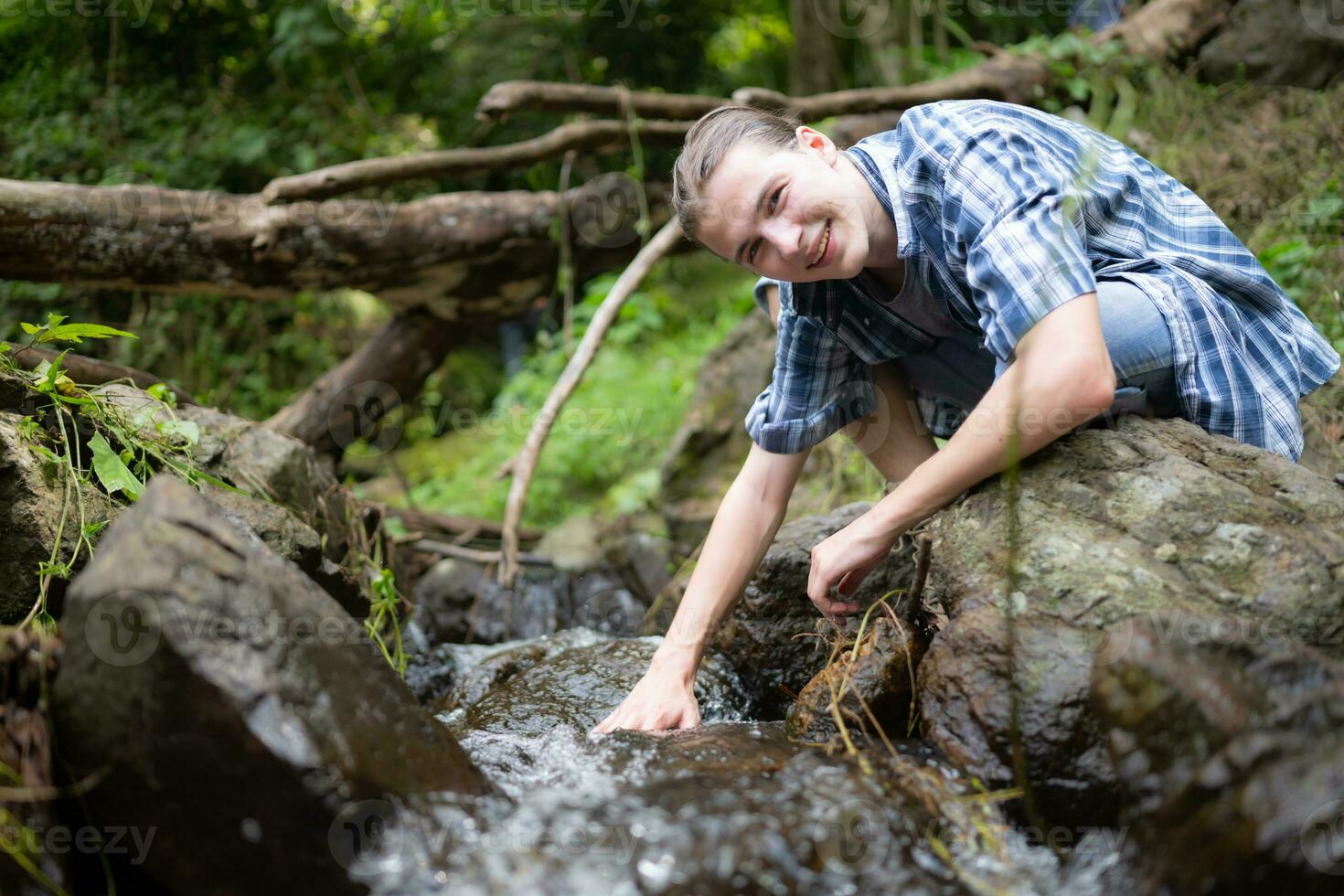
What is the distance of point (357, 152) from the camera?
6.08 meters

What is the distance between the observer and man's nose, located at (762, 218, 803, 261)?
1869 mm

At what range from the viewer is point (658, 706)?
2.00 meters

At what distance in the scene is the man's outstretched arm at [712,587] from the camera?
6.55 ft

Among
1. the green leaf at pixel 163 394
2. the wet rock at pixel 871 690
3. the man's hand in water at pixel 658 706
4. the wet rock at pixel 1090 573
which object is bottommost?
the man's hand in water at pixel 658 706

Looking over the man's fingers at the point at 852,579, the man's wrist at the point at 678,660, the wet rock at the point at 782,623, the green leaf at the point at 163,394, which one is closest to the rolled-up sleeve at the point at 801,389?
the wet rock at the point at 782,623

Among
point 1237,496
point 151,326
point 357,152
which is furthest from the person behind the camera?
point 357,152

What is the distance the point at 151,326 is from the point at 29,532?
391cm

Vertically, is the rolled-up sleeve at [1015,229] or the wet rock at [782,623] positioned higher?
the rolled-up sleeve at [1015,229]

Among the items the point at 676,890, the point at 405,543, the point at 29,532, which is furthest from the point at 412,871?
the point at 405,543

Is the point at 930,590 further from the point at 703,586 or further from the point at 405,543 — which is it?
the point at 405,543

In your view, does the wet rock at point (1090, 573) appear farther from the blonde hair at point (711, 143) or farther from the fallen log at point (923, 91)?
the fallen log at point (923, 91)

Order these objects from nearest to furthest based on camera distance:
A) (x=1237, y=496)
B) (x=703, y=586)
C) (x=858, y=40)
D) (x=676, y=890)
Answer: (x=676, y=890)
(x=1237, y=496)
(x=703, y=586)
(x=858, y=40)

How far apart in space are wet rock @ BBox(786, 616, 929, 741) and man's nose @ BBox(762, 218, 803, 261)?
76 centimetres

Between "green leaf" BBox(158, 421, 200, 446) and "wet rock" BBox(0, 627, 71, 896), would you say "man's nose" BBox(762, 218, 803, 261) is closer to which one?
"wet rock" BBox(0, 627, 71, 896)
